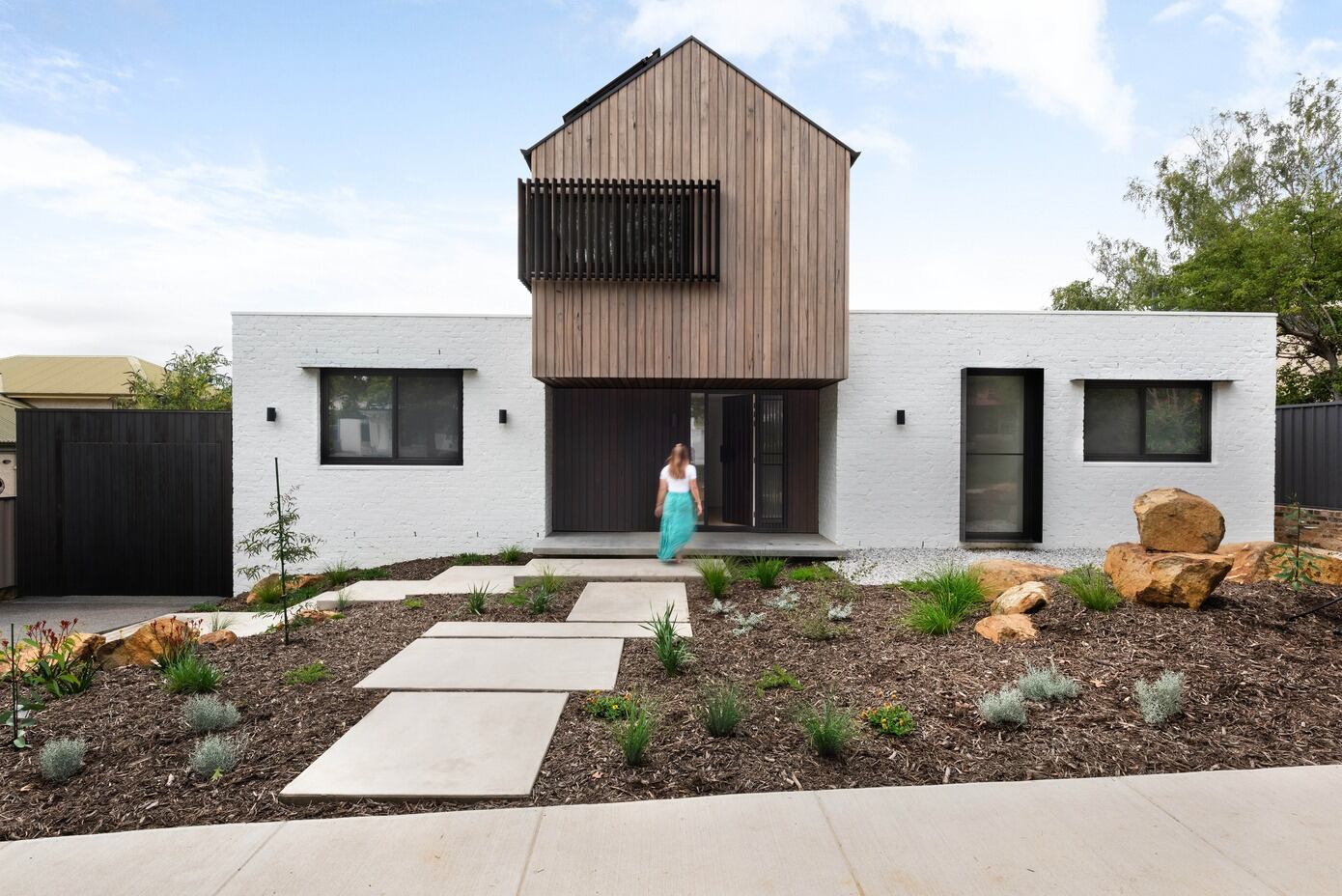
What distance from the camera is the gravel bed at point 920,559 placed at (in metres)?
7.37

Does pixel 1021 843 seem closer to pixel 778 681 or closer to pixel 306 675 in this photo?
pixel 778 681

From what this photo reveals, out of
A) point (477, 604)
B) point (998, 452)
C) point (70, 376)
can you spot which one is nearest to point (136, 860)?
point (477, 604)

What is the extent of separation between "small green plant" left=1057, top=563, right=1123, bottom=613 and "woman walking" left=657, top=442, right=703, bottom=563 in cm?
379

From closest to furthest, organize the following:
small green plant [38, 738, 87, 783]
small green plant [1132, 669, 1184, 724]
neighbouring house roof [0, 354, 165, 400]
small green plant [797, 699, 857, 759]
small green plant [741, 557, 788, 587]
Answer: small green plant [38, 738, 87, 783], small green plant [797, 699, 857, 759], small green plant [1132, 669, 1184, 724], small green plant [741, 557, 788, 587], neighbouring house roof [0, 354, 165, 400]

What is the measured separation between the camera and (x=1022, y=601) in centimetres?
491

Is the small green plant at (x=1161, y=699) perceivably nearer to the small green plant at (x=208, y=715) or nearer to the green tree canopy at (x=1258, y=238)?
the small green plant at (x=208, y=715)

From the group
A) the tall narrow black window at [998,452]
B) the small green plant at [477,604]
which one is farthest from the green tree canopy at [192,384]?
the tall narrow black window at [998,452]

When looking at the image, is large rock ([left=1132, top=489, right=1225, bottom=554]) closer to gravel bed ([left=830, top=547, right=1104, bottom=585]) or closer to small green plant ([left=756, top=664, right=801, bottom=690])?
gravel bed ([left=830, top=547, right=1104, bottom=585])

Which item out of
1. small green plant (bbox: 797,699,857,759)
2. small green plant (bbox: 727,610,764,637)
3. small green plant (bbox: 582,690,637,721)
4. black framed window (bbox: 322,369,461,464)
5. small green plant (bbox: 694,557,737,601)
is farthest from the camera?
black framed window (bbox: 322,369,461,464)

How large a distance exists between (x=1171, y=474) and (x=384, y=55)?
12128 mm

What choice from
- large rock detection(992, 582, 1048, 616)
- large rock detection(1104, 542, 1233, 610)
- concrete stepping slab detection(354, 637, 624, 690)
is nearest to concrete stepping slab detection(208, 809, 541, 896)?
concrete stepping slab detection(354, 637, 624, 690)

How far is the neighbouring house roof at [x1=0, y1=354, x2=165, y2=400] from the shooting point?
77.0 ft

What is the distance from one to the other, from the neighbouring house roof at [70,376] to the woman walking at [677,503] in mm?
23273

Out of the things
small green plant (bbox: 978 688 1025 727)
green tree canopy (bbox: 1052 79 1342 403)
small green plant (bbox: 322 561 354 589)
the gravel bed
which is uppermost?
green tree canopy (bbox: 1052 79 1342 403)
